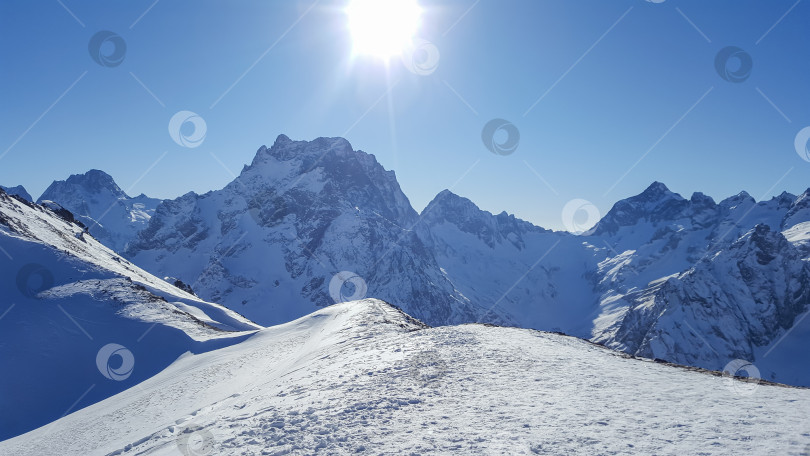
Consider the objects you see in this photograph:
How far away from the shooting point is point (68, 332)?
1426 inches

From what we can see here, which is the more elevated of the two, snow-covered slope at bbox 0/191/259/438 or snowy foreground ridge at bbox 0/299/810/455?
snow-covered slope at bbox 0/191/259/438

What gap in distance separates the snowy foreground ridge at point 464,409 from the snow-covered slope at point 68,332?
8648 mm

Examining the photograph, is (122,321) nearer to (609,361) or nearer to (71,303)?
(71,303)

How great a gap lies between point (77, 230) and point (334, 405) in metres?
70.1

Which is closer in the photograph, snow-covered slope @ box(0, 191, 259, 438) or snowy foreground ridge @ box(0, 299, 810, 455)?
snowy foreground ridge @ box(0, 299, 810, 455)

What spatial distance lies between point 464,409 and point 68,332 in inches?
1456

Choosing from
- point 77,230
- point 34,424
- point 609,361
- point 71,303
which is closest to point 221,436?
point 609,361

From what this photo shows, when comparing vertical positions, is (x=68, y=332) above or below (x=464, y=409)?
above

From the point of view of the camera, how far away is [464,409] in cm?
1295

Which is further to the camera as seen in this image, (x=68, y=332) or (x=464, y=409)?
(x=68, y=332)

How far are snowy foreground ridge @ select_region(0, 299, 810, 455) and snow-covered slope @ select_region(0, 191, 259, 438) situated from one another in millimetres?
8648

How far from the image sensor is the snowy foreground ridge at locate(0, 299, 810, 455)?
10742 mm

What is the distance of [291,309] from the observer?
618ft

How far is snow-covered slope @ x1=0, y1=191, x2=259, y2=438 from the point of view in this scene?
30828mm
